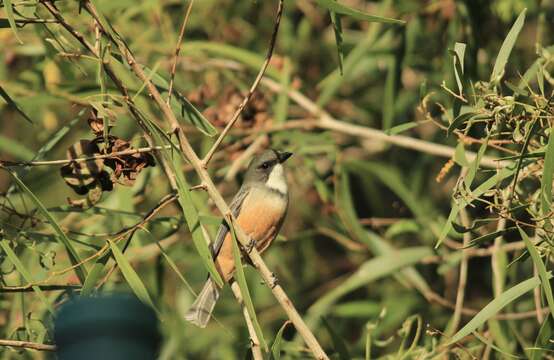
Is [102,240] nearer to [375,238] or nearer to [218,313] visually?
[375,238]

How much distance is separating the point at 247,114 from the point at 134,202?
89 cm

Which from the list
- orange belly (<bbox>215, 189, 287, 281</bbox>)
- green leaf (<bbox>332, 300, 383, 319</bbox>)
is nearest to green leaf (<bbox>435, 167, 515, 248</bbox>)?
orange belly (<bbox>215, 189, 287, 281</bbox>)

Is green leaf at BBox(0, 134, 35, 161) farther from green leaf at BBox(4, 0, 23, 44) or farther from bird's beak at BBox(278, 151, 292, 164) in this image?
green leaf at BBox(4, 0, 23, 44)

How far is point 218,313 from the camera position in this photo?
7.11 metres

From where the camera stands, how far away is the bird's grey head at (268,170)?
5574 millimetres

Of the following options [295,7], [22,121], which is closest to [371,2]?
[295,7]

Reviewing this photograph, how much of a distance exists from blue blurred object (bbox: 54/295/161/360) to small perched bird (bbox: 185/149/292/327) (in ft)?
9.51

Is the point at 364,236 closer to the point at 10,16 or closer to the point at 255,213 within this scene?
the point at 255,213

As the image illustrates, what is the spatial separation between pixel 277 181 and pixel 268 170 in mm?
89

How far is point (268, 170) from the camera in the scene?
18.4ft

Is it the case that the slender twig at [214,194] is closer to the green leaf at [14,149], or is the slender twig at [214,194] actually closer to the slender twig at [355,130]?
the slender twig at [355,130]

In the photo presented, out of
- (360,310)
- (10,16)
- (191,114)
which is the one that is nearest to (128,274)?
Result: (191,114)

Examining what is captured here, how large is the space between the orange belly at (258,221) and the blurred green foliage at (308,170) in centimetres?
22

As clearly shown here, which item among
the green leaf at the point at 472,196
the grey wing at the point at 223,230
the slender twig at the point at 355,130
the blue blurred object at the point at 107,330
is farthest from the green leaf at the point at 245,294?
the slender twig at the point at 355,130
